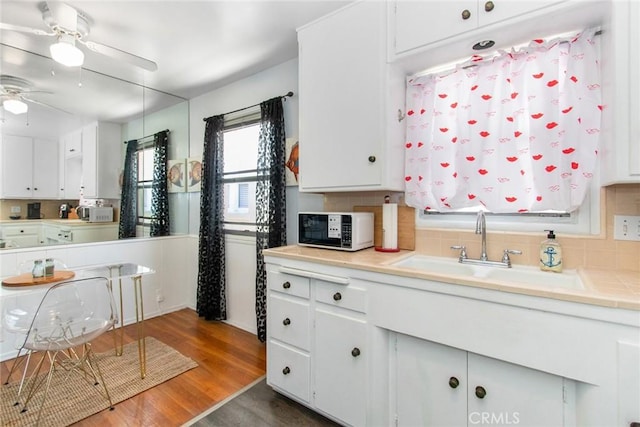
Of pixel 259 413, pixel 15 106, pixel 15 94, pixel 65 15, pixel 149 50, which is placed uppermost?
pixel 149 50

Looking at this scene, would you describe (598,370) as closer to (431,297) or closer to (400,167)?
(431,297)

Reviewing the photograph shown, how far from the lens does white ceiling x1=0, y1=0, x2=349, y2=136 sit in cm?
191

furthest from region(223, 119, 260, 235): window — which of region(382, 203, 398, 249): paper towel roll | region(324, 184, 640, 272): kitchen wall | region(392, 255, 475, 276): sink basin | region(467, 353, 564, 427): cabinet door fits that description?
region(467, 353, 564, 427): cabinet door

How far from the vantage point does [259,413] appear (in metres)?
1.78

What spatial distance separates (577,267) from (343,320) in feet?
4.03

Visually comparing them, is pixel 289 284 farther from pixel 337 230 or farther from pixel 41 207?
pixel 41 207

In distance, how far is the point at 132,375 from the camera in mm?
2158

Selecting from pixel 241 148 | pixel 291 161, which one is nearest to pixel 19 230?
pixel 241 148

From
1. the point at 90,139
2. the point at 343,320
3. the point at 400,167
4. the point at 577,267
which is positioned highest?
the point at 90,139

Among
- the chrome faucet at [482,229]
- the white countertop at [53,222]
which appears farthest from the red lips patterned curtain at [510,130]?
the white countertop at [53,222]

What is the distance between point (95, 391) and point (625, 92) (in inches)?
133

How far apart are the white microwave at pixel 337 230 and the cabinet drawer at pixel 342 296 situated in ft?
1.08

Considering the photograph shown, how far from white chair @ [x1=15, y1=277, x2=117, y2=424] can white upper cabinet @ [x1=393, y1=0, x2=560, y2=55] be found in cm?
239

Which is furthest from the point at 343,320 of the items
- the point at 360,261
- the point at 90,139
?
the point at 90,139
